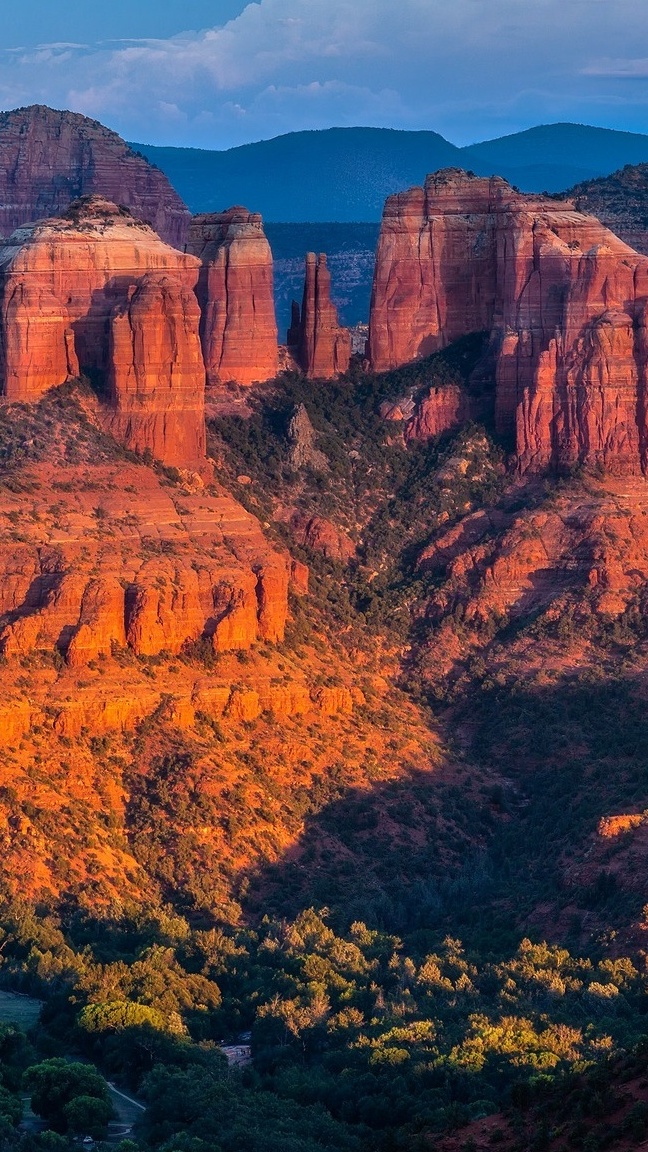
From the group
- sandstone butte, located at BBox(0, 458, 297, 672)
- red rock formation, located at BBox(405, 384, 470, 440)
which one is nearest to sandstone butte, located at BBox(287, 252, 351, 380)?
red rock formation, located at BBox(405, 384, 470, 440)

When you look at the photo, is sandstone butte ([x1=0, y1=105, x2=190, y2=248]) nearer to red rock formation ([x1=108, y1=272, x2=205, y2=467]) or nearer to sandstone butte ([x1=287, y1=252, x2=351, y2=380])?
sandstone butte ([x1=287, y1=252, x2=351, y2=380])

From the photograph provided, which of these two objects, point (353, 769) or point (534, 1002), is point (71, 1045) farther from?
point (353, 769)

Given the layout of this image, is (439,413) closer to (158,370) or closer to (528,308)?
(528,308)

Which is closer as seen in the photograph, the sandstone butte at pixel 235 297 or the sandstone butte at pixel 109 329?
the sandstone butte at pixel 109 329

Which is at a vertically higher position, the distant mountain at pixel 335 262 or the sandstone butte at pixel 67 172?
the sandstone butte at pixel 67 172

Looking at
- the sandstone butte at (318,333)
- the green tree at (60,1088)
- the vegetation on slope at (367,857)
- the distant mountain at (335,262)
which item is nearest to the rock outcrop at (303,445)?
the vegetation on slope at (367,857)

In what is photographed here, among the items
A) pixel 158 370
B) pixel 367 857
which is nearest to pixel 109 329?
pixel 158 370

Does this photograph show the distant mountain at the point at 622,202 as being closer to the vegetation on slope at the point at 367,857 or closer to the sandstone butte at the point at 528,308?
the sandstone butte at the point at 528,308
